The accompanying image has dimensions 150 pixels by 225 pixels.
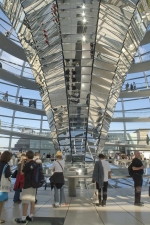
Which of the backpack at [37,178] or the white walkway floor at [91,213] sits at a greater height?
the backpack at [37,178]

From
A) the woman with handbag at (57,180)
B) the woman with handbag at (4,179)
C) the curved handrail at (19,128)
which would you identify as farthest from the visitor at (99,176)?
the curved handrail at (19,128)

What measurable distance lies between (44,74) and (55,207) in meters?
9.20

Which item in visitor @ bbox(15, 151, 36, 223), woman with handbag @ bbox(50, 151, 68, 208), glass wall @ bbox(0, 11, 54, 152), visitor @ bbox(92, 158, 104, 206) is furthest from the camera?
glass wall @ bbox(0, 11, 54, 152)

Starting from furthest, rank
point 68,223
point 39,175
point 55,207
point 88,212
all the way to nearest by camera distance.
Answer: point 55,207, point 88,212, point 39,175, point 68,223

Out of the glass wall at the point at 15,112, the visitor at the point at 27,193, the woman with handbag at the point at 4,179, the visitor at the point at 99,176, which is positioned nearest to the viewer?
the woman with handbag at the point at 4,179

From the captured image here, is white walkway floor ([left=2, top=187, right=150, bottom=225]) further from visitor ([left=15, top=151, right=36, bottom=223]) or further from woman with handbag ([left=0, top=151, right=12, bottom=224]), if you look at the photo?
woman with handbag ([left=0, top=151, right=12, bottom=224])

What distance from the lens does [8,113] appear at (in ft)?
119

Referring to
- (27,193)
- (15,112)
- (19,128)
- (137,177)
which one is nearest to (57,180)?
(27,193)

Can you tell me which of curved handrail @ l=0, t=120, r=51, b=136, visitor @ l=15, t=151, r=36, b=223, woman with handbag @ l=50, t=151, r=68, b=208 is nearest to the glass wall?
curved handrail @ l=0, t=120, r=51, b=136

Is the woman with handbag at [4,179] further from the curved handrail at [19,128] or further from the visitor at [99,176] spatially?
the curved handrail at [19,128]

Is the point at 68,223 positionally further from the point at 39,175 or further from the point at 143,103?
the point at 143,103

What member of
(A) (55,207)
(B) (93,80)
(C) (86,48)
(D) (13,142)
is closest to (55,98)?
(B) (93,80)

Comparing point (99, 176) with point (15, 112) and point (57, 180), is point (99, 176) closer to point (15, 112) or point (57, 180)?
point (57, 180)

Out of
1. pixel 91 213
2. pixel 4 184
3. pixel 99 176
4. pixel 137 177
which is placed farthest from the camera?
pixel 137 177
